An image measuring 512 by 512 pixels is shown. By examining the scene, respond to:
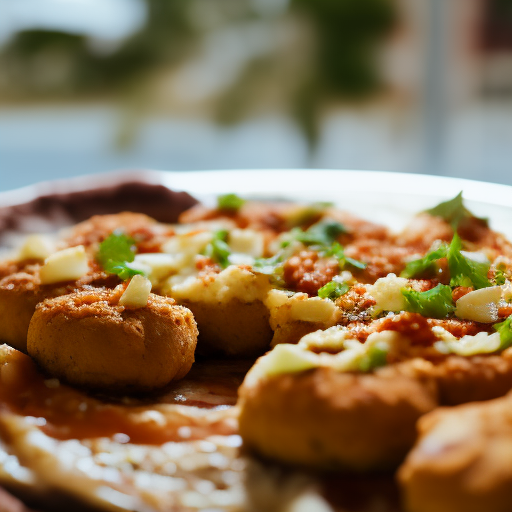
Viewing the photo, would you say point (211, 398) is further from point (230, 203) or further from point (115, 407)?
point (230, 203)

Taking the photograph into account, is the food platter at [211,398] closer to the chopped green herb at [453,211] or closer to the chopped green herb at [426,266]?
the chopped green herb at [453,211]

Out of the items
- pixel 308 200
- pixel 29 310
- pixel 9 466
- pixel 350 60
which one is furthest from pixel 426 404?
pixel 350 60

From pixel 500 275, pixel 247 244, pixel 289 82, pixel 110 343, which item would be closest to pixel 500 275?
pixel 500 275

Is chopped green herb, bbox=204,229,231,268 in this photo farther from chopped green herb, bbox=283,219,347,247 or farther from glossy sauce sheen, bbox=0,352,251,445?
glossy sauce sheen, bbox=0,352,251,445

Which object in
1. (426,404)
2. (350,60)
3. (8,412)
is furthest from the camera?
(350,60)

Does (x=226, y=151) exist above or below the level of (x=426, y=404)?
below

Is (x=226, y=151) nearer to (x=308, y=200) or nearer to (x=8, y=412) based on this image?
(x=308, y=200)

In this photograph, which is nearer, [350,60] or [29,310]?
[29,310]
